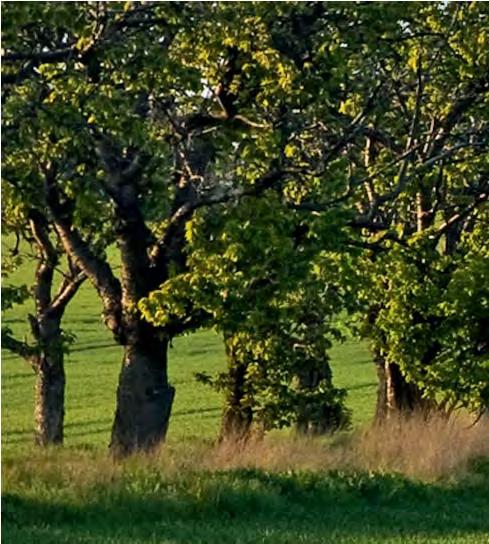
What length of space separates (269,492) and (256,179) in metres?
4.42

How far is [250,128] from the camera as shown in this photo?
651 inches

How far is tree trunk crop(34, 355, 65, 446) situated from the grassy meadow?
5447 millimetres

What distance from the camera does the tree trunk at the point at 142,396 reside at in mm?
17859

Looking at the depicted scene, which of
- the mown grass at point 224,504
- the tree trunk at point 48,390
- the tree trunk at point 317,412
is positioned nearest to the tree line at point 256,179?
A: the tree trunk at point 317,412

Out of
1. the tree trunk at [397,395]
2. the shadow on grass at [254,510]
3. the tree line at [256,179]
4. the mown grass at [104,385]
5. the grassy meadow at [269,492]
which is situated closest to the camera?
the shadow on grass at [254,510]

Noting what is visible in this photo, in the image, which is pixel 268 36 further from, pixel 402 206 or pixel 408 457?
pixel 402 206

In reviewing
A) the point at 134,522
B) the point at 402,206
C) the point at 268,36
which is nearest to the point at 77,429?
the point at 402,206

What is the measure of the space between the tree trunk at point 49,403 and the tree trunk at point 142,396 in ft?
16.8

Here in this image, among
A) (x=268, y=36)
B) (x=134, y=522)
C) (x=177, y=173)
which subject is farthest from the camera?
(x=177, y=173)

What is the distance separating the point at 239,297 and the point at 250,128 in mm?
2115

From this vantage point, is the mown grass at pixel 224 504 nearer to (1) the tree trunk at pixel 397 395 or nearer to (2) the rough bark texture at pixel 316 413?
(2) the rough bark texture at pixel 316 413

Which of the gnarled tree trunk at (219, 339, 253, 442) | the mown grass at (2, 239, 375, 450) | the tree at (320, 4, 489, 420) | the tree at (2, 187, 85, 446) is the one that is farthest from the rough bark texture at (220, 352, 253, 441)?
the mown grass at (2, 239, 375, 450)

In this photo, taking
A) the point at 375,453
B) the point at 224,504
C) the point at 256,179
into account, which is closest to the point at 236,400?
the point at 375,453

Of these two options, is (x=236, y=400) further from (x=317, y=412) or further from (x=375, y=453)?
(x=375, y=453)
